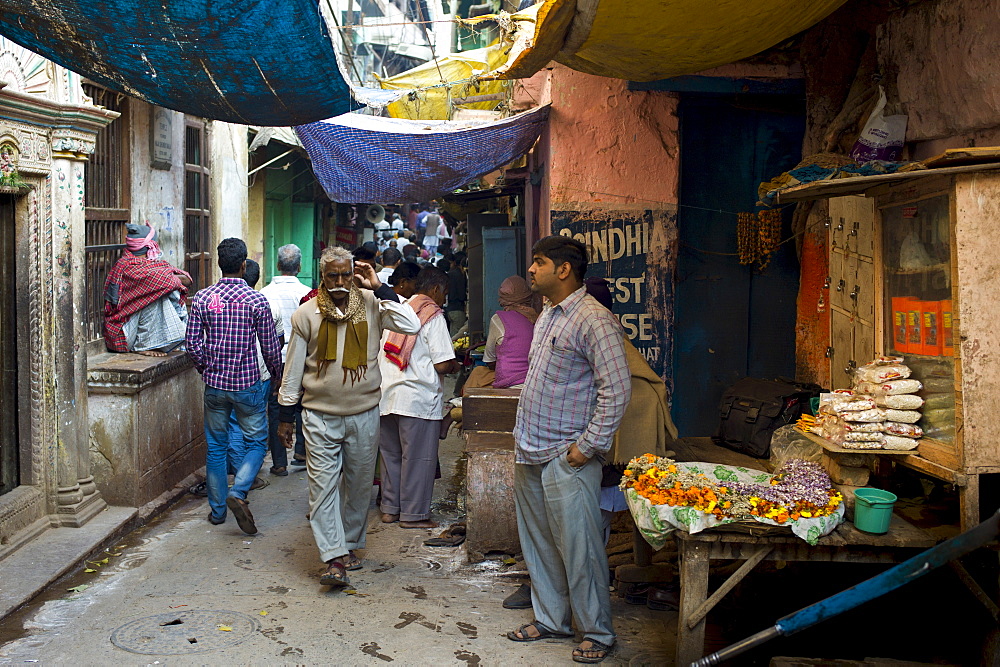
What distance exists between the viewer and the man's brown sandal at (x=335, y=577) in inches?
199

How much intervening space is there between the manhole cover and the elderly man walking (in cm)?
59

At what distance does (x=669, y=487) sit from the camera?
3.99 metres

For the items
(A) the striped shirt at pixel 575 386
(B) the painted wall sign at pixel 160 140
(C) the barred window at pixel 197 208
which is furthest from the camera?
(C) the barred window at pixel 197 208

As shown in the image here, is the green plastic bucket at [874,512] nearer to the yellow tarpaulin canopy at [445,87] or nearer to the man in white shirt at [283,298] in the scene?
the man in white shirt at [283,298]

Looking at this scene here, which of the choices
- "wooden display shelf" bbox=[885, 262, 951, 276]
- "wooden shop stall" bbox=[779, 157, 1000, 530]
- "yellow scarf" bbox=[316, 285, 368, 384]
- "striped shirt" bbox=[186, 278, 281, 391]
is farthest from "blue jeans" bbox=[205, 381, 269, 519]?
"wooden display shelf" bbox=[885, 262, 951, 276]

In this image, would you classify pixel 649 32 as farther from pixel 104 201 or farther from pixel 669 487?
pixel 104 201

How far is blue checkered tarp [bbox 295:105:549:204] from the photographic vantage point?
679cm

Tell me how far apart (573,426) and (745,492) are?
852 millimetres

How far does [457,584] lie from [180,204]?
211 inches

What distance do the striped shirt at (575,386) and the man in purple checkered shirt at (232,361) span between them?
257cm

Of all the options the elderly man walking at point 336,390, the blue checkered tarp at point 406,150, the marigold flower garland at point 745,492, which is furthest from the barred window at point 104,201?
the marigold flower garland at point 745,492

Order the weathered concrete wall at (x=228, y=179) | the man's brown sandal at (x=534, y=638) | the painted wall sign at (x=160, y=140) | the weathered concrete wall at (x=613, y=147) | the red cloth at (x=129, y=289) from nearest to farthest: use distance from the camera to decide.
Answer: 1. the man's brown sandal at (x=534, y=638)
2. the weathered concrete wall at (x=613, y=147)
3. the red cloth at (x=129, y=289)
4. the painted wall sign at (x=160, y=140)
5. the weathered concrete wall at (x=228, y=179)

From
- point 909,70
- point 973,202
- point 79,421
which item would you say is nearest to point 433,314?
point 79,421

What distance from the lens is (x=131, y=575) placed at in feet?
17.6
